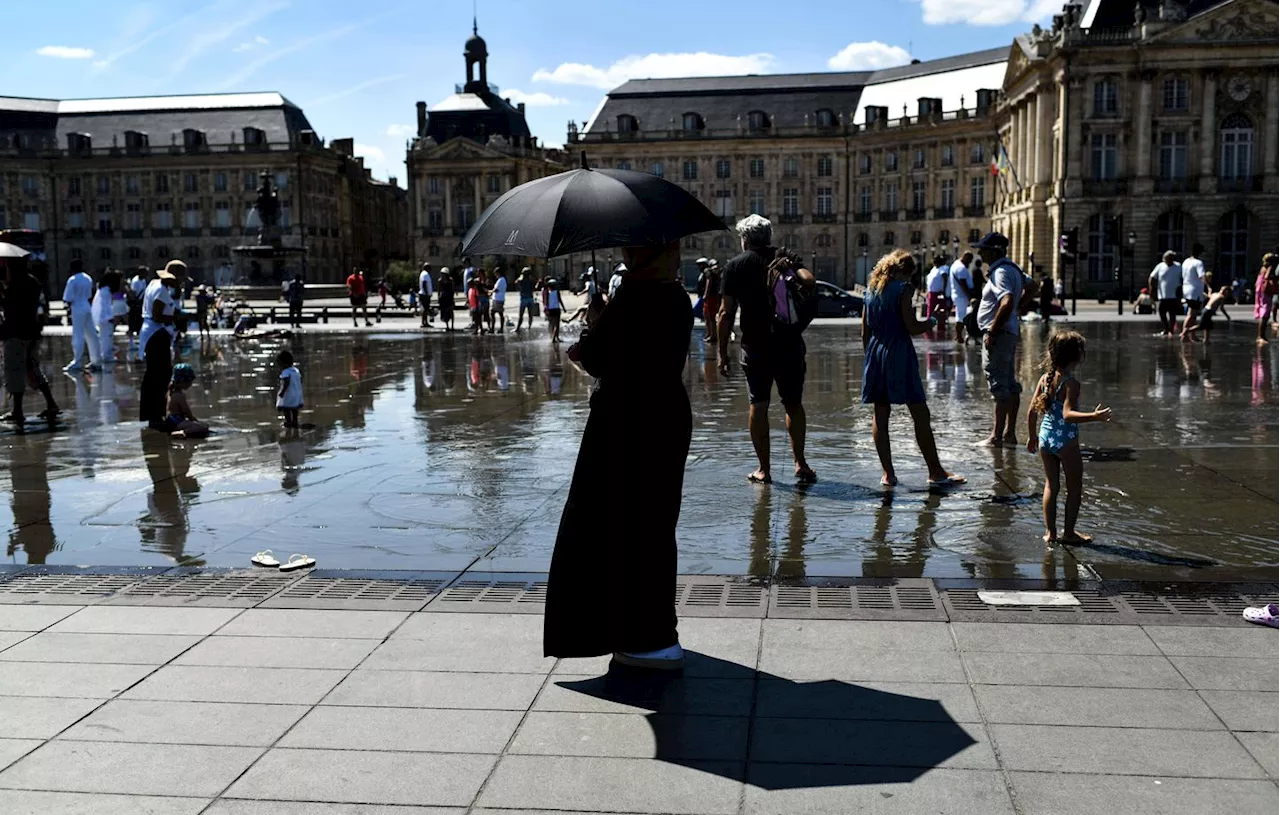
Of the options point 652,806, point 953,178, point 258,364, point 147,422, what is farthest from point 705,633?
point 953,178

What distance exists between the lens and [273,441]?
12.3 meters

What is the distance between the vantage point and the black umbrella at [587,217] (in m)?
5.29

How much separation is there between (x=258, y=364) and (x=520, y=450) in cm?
1325

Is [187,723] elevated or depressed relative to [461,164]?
depressed

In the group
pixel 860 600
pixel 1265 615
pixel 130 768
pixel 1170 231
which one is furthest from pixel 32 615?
pixel 1170 231

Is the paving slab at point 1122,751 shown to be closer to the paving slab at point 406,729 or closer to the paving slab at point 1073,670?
the paving slab at point 1073,670

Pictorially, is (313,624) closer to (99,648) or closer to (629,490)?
(99,648)

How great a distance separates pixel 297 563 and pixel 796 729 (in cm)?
352

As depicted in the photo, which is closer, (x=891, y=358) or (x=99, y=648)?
(x=99, y=648)

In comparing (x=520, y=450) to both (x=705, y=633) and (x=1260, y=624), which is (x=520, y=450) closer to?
(x=705, y=633)

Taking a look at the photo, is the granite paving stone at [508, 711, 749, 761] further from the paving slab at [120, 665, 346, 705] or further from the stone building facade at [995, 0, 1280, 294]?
the stone building facade at [995, 0, 1280, 294]

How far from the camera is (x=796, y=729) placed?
178 inches

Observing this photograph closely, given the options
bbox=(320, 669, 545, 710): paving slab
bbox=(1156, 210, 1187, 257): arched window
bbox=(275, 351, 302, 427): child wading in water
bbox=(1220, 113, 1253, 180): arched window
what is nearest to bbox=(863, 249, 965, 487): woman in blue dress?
bbox=(320, 669, 545, 710): paving slab

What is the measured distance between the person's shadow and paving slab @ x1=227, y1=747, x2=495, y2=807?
0.66 meters
